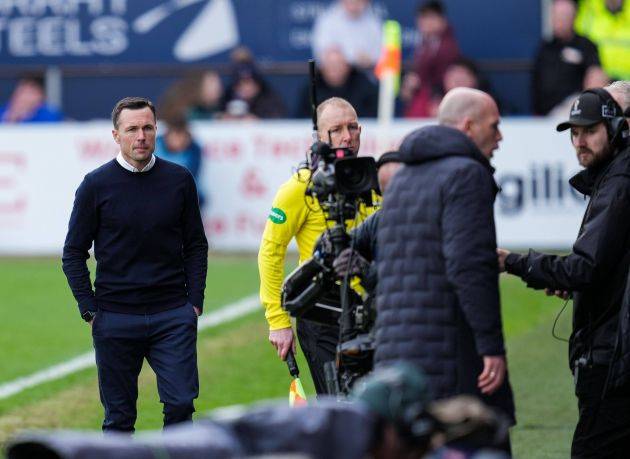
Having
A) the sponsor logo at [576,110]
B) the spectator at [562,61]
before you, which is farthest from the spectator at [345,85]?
the sponsor logo at [576,110]

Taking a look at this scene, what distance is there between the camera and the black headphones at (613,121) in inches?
319

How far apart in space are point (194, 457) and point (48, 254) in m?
16.2

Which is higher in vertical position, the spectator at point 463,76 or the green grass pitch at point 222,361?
the spectator at point 463,76

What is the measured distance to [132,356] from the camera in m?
9.47

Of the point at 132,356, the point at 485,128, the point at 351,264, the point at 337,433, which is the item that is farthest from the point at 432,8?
the point at 337,433

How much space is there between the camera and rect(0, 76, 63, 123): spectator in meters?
22.9

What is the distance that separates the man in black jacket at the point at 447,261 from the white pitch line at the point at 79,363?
6.59 metres

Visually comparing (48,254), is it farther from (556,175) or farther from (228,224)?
(556,175)

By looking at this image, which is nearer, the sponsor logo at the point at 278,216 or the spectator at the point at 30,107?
the sponsor logo at the point at 278,216

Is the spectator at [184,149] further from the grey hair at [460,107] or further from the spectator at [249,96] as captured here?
the grey hair at [460,107]

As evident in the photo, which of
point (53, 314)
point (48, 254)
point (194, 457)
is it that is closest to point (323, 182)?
point (194, 457)

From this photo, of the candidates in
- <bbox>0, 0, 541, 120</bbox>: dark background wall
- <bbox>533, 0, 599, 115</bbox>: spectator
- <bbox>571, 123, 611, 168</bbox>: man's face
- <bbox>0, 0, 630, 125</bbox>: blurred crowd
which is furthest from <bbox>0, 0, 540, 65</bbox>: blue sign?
<bbox>571, 123, 611, 168</bbox>: man's face

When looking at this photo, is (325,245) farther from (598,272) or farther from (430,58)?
(430,58)

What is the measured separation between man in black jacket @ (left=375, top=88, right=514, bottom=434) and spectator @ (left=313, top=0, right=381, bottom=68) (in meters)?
16.0
